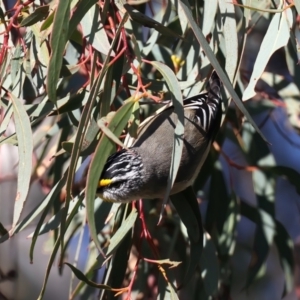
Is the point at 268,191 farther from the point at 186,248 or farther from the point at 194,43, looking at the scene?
the point at 194,43

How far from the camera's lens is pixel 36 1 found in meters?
1.43

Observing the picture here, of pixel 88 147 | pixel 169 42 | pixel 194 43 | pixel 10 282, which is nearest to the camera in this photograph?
pixel 88 147

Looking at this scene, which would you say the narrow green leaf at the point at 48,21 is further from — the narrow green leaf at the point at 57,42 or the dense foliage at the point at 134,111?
the narrow green leaf at the point at 57,42

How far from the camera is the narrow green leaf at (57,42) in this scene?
983 mm

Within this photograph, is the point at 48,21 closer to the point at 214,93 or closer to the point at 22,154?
the point at 22,154

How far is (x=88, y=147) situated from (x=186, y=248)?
2.44ft

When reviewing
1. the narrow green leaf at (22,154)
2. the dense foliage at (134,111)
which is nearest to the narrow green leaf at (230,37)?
the dense foliage at (134,111)

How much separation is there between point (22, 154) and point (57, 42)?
0.23 meters

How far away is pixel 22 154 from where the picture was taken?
111cm

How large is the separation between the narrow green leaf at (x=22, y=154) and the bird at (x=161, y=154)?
24cm

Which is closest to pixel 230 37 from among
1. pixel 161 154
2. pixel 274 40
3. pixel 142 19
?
pixel 274 40

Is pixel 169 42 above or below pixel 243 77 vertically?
above

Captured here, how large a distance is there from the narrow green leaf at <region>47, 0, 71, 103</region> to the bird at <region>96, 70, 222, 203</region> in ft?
1.20

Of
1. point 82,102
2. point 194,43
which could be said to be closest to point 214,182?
point 194,43
